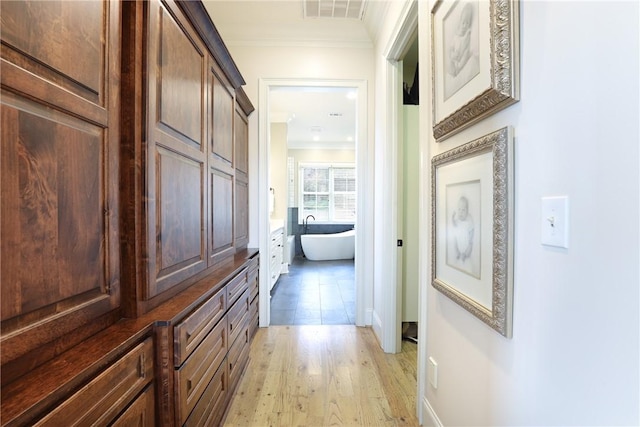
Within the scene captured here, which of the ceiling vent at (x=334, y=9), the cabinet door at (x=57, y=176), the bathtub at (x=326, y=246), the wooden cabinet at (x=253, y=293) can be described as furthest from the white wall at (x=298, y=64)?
the bathtub at (x=326, y=246)

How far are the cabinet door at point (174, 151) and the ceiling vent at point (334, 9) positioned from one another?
4.69 feet

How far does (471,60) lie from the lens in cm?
102

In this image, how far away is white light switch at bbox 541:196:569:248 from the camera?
67 centimetres

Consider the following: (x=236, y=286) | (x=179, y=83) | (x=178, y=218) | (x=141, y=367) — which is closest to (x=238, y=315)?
(x=236, y=286)

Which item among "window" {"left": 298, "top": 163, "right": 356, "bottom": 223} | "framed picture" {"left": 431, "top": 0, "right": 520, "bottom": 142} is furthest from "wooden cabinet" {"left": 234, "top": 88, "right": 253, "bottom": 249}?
"window" {"left": 298, "top": 163, "right": 356, "bottom": 223}

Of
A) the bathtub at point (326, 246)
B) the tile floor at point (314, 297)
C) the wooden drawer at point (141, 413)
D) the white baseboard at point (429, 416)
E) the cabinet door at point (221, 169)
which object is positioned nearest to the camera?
the wooden drawer at point (141, 413)

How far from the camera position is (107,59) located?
85 cm

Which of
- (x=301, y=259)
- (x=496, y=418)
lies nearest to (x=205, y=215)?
(x=496, y=418)

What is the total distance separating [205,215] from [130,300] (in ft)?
2.12

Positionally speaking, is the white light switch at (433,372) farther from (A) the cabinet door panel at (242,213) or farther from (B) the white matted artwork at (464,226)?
(A) the cabinet door panel at (242,213)

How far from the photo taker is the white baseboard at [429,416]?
139cm

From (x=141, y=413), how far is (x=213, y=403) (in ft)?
1.99

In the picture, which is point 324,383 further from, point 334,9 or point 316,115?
point 316,115

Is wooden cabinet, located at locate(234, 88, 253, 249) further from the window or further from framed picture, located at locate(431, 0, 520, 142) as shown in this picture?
the window
